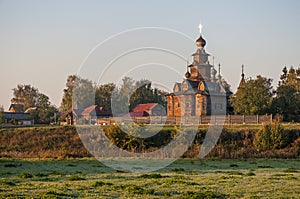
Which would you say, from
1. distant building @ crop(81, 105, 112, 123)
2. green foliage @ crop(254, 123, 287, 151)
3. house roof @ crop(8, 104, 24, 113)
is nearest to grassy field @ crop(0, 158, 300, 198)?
green foliage @ crop(254, 123, 287, 151)

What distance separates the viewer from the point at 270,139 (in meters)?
40.6

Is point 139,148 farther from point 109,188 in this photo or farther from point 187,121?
point 109,188

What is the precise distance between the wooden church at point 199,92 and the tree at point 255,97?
7.63 meters

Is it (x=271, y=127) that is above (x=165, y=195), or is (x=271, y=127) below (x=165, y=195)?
above

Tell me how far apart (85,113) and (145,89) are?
15.0m

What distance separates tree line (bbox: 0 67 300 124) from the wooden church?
14.1 ft

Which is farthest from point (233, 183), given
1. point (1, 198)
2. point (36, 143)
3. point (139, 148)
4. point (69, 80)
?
point (69, 80)

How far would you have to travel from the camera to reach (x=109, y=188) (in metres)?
15.5

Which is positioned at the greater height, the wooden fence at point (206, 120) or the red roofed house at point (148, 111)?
the red roofed house at point (148, 111)

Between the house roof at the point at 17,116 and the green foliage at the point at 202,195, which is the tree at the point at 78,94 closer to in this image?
the house roof at the point at 17,116

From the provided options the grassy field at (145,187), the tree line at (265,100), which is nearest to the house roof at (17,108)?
the tree line at (265,100)

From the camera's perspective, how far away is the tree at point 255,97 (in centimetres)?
6041

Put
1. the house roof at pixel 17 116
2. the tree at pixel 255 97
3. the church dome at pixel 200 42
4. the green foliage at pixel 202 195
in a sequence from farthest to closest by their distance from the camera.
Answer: the house roof at pixel 17 116 < the church dome at pixel 200 42 < the tree at pixel 255 97 < the green foliage at pixel 202 195

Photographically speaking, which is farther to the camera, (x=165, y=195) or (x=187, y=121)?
(x=187, y=121)
